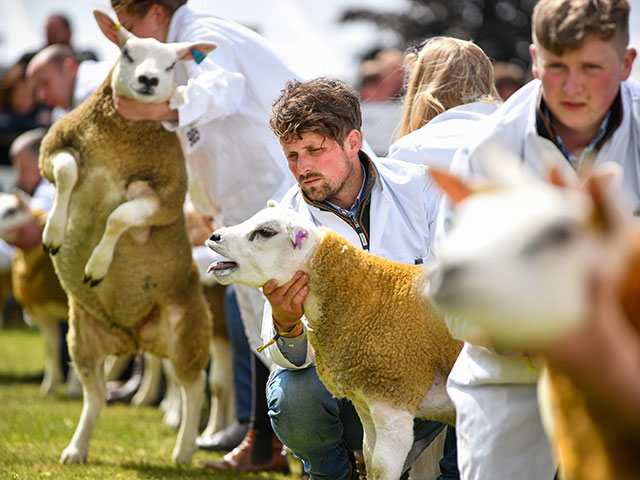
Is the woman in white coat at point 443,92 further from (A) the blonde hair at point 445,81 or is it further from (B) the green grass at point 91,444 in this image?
(B) the green grass at point 91,444

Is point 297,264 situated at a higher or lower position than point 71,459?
higher

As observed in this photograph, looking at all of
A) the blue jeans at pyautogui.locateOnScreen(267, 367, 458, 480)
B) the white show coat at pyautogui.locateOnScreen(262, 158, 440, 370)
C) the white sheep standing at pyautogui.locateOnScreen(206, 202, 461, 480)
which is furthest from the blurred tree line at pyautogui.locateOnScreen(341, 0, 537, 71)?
the white sheep standing at pyautogui.locateOnScreen(206, 202, 461, 480)

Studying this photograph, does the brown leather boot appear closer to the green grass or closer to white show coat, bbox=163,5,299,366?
the green grass

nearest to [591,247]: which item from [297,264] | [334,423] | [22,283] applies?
[297,264]

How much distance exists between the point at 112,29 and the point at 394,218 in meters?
1.87

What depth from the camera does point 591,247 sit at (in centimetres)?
152

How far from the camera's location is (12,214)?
707 cm

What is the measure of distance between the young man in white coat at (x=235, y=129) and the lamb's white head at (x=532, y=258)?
3.09m

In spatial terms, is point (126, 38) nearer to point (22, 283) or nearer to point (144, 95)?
point (144, 95)

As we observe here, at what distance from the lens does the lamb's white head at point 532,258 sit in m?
1.47

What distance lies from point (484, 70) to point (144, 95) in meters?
1.70

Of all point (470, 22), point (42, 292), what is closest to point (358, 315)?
point (42, 292)

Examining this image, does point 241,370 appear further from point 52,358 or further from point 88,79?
point 52,358

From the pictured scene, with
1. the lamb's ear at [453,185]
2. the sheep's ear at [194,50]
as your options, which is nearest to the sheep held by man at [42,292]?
the sheep's ear at [194,50]
